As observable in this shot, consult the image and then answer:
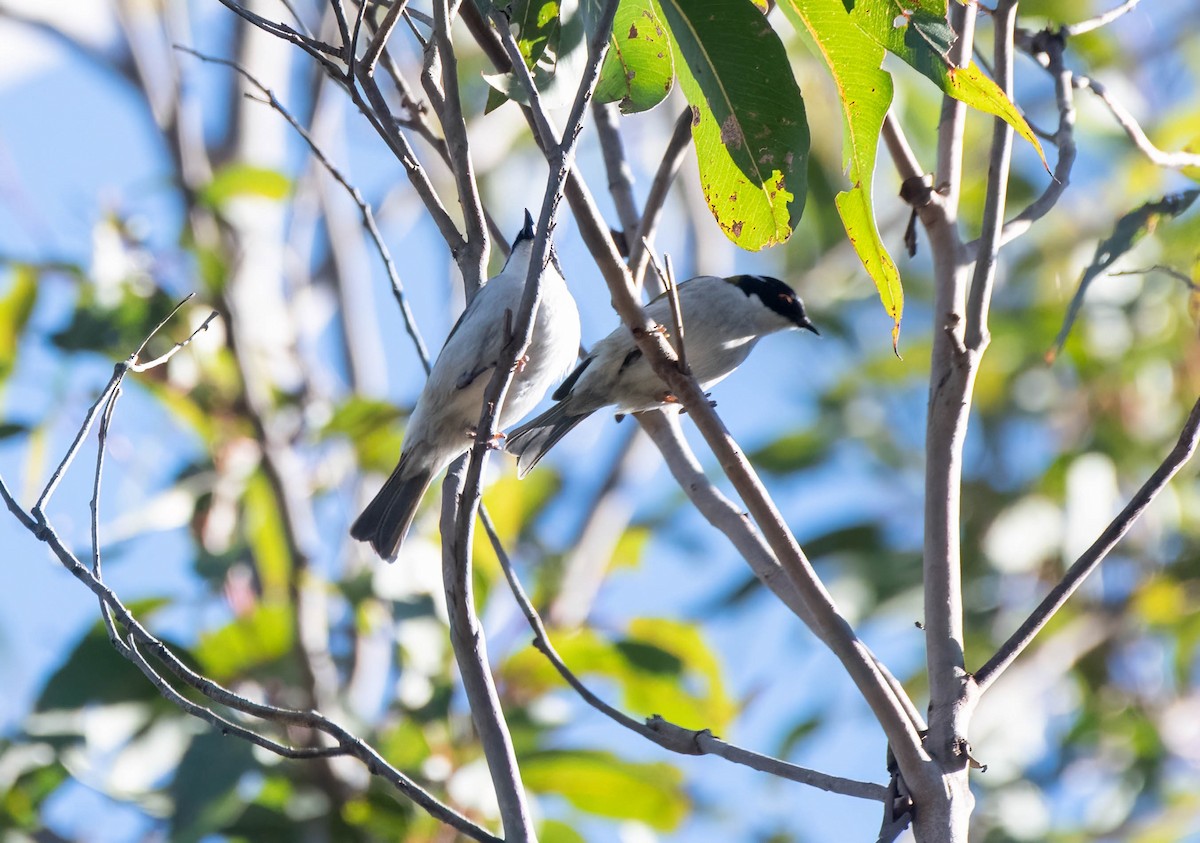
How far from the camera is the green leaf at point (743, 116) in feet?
6.68

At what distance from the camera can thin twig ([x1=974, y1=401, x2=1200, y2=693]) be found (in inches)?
74.0

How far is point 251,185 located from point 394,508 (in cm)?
183

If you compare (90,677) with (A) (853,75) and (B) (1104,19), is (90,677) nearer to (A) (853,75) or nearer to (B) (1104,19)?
(A) (853,75)

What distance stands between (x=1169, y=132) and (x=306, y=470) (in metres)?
3.83

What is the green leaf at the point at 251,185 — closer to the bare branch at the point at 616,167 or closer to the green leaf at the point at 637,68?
the bare branch at the point at 616,167

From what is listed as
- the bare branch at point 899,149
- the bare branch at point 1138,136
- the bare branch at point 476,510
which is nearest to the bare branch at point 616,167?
the bare branch at point 899,149

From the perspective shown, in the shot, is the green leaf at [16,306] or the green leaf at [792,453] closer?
the green leaf at [16,306]

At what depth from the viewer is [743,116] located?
211 centimetres

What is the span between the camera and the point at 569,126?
176 centimetres

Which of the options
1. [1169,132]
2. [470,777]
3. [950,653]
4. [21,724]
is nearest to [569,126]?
[950,653]

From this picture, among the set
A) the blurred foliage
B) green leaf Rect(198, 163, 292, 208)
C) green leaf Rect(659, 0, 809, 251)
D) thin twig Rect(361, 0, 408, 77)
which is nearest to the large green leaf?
the blurred foliage

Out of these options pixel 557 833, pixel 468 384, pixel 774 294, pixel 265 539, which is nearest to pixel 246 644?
pixel 265 539

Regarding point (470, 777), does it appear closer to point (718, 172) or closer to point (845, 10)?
point (718, 172)

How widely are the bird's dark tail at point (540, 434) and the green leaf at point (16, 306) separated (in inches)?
87.8
